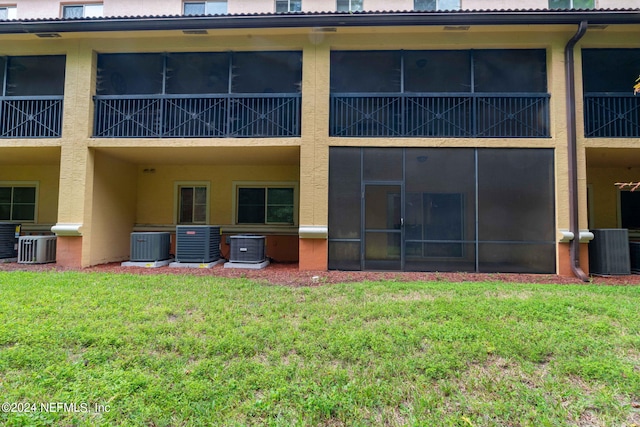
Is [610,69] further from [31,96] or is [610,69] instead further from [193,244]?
[31,96]

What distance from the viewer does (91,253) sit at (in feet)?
30.3

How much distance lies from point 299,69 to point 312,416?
900 centimetres

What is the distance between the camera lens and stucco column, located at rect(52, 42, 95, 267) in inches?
350

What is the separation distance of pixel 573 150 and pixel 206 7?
41.3 ft

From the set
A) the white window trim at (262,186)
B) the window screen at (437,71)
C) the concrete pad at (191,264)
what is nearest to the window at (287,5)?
the window screen at (437,71)

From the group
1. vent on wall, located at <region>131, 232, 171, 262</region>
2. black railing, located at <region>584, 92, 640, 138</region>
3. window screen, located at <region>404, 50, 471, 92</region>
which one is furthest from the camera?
vent on wall, located at <region>131, 232, 171, 262</region>

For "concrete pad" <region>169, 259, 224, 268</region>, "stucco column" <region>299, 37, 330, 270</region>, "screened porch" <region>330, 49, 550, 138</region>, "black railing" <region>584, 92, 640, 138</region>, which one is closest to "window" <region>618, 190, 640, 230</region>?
"black railing" <region>584, 92, 640, 138</region>

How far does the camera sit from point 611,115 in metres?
8.68

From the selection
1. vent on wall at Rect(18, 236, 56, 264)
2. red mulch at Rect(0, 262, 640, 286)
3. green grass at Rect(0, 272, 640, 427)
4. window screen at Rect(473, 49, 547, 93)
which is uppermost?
window screen at Rect(473, 49, 547, 93)

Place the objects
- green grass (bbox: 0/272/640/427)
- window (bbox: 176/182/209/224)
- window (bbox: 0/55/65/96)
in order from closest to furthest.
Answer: green grass (bbox: 0/272/640/427) → window (bbox: 0/55/65/96) → window (bbox: 176/182/209/224)

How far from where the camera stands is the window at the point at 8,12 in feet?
41.3

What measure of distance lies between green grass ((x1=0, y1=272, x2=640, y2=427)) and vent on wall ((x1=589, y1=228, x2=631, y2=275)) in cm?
340

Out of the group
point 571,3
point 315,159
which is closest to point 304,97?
point 315,159

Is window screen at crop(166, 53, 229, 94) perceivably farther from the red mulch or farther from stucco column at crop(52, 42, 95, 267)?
the red mulch
